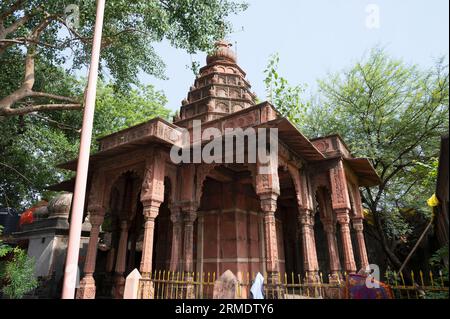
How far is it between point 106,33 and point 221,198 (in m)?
7.61

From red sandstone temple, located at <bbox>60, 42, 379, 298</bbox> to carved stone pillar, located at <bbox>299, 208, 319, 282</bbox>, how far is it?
0.11 feet

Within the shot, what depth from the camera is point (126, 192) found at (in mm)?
12445

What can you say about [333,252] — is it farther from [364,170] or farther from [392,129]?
[392,129]

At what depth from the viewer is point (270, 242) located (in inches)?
297

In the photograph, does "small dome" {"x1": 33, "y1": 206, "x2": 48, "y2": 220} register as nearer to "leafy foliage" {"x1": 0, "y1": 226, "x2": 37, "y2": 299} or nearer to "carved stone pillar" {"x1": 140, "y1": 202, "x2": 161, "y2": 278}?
"leafy foliage" {"x1": 0, "y1": 226, "x2": 37, "y2": 299}

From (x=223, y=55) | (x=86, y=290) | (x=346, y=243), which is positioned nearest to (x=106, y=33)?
(x=223, y=55)

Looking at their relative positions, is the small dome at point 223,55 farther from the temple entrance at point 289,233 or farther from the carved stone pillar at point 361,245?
the carved stone pillar at point 361,245

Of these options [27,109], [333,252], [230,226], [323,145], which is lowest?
[333,252]

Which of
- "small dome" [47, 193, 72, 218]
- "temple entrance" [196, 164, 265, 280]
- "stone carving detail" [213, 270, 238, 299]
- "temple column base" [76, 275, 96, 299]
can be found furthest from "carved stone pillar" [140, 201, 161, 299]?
"small dome" [47, 193, 72, 218]

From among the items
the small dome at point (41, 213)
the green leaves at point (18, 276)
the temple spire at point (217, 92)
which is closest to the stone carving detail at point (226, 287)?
the green leaves at point (18, 276)

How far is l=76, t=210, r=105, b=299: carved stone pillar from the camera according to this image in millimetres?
8977

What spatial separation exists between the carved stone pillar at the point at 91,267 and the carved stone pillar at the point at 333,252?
7.82 metres
